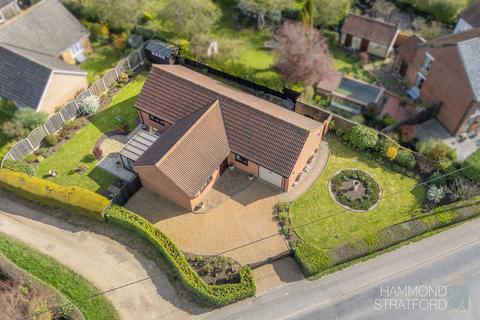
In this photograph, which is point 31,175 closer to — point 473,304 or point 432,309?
point 432,309

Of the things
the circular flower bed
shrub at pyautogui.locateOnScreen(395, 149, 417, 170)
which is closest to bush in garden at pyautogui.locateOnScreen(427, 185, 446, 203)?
shrub at pyautogui.locateOnScreen(395, 149, 417, 170)

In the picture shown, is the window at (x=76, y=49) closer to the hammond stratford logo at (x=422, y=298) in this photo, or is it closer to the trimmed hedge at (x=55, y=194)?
the trimmed hedge at (x=55, y=194)

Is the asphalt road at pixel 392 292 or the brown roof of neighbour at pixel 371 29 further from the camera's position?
the brown roof of neighbour at pixel 371 29

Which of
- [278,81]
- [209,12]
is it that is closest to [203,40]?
[209,12]

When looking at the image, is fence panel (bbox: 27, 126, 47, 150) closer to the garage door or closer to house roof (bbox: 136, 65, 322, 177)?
house roof (bbox: 136, 65, 322, 177)

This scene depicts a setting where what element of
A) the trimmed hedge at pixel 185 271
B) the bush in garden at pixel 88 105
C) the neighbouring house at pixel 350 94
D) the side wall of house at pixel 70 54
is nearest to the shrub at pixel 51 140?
the bush in garden at pixel 88 105
